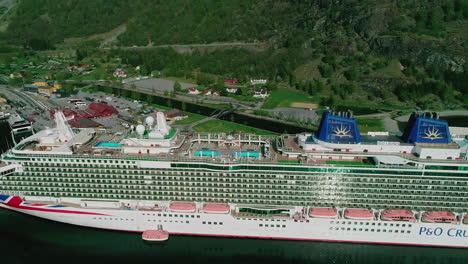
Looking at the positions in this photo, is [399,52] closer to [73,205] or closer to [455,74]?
[455,74]

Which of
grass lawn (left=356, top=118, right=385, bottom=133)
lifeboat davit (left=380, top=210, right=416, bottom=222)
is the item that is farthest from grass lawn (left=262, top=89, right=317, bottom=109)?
lifeboat davit (left=380, top=210, right=416, bottom=222)

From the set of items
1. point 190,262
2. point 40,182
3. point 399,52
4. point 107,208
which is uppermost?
point 399,52

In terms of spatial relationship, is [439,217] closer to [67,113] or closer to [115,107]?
[67,113]

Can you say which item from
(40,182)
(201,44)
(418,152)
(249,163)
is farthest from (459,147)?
(201,44)

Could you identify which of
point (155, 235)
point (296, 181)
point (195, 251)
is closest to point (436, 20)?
point (296, 181)

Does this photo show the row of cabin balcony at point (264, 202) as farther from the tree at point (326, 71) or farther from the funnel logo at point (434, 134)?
the tree at point (326, 71)

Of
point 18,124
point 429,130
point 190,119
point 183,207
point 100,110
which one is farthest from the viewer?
point 100,110
